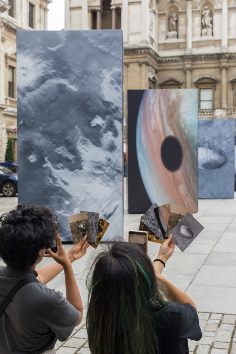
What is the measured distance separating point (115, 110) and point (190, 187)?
4.98 metres

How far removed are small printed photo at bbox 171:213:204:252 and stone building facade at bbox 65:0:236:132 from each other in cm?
3772

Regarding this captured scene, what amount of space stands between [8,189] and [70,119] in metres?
11.6

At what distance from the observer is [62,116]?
753cm

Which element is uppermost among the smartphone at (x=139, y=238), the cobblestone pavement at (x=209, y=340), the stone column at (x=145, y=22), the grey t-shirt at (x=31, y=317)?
the stone column at (x=145, y=22)

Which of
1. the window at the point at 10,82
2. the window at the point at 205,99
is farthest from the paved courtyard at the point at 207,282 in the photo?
the window at the point at 205,99

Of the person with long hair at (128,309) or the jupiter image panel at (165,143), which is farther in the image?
the jupiter image panel at (165,143)

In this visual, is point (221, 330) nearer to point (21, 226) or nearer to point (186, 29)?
point (21, 226)

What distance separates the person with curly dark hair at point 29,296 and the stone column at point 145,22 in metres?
38.3

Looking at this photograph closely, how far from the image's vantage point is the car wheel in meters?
18.3

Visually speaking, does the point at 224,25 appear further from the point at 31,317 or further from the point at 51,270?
the point at 31,317

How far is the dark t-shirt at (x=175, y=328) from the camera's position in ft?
5.42

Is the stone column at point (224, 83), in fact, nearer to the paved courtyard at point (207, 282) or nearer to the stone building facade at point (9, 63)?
the stone building facade at point (9, 63)

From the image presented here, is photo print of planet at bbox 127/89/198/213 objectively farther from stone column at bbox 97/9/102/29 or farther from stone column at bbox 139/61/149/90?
stone column at bbox 97/9/102/29

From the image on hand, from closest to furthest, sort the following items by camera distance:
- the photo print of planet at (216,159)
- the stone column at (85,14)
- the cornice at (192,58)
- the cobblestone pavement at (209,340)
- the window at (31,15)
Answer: the cobblestone pavement at (209,340) → the photo print of planet at (216,159) → the window at (31,15) → the stone column at (85,14) → the cornice at (192,58)
